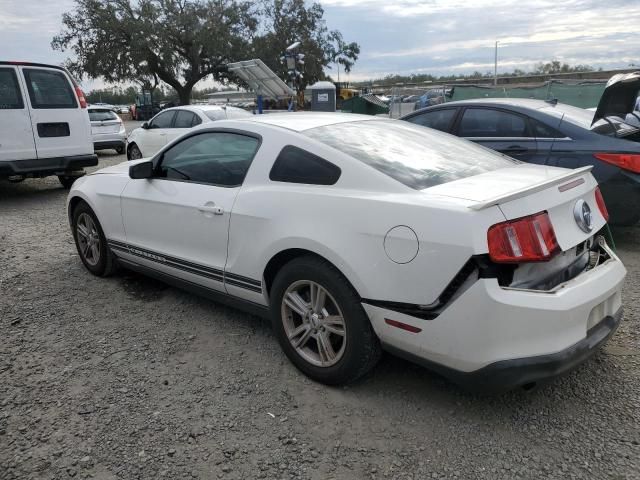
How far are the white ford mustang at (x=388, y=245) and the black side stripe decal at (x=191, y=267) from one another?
0.6 inches

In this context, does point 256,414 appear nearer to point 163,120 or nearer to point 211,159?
point 211,159

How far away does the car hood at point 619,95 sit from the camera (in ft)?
14.6

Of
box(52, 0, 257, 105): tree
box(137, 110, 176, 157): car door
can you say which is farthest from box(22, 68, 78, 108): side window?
box(52, 0, 257, 105): tree

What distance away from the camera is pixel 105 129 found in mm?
14133

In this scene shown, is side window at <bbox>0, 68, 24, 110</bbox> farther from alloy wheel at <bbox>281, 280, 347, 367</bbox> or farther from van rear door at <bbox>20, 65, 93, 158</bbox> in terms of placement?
alloy wheel at <bbox>281, 280, 347, 367</bbox>

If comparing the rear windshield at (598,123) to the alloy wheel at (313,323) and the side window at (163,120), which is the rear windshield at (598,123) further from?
the side window at (163,120)

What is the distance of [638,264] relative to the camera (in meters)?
4.70

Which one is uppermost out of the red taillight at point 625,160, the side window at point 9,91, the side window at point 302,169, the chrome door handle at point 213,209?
the side window at point 9,91

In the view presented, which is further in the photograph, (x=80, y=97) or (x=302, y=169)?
(x=80, y=97)

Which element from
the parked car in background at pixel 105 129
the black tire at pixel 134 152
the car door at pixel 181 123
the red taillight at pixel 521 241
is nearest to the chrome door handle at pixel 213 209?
the red taillight at pixel 521 241

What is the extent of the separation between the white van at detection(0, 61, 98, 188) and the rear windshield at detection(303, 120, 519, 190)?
6.62m

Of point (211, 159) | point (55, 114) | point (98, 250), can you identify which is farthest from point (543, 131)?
point (55, 114)

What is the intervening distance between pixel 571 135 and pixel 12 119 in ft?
25.1

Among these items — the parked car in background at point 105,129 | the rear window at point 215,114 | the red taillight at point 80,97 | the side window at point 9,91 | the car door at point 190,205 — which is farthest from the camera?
the parked car in background at point 105,129
